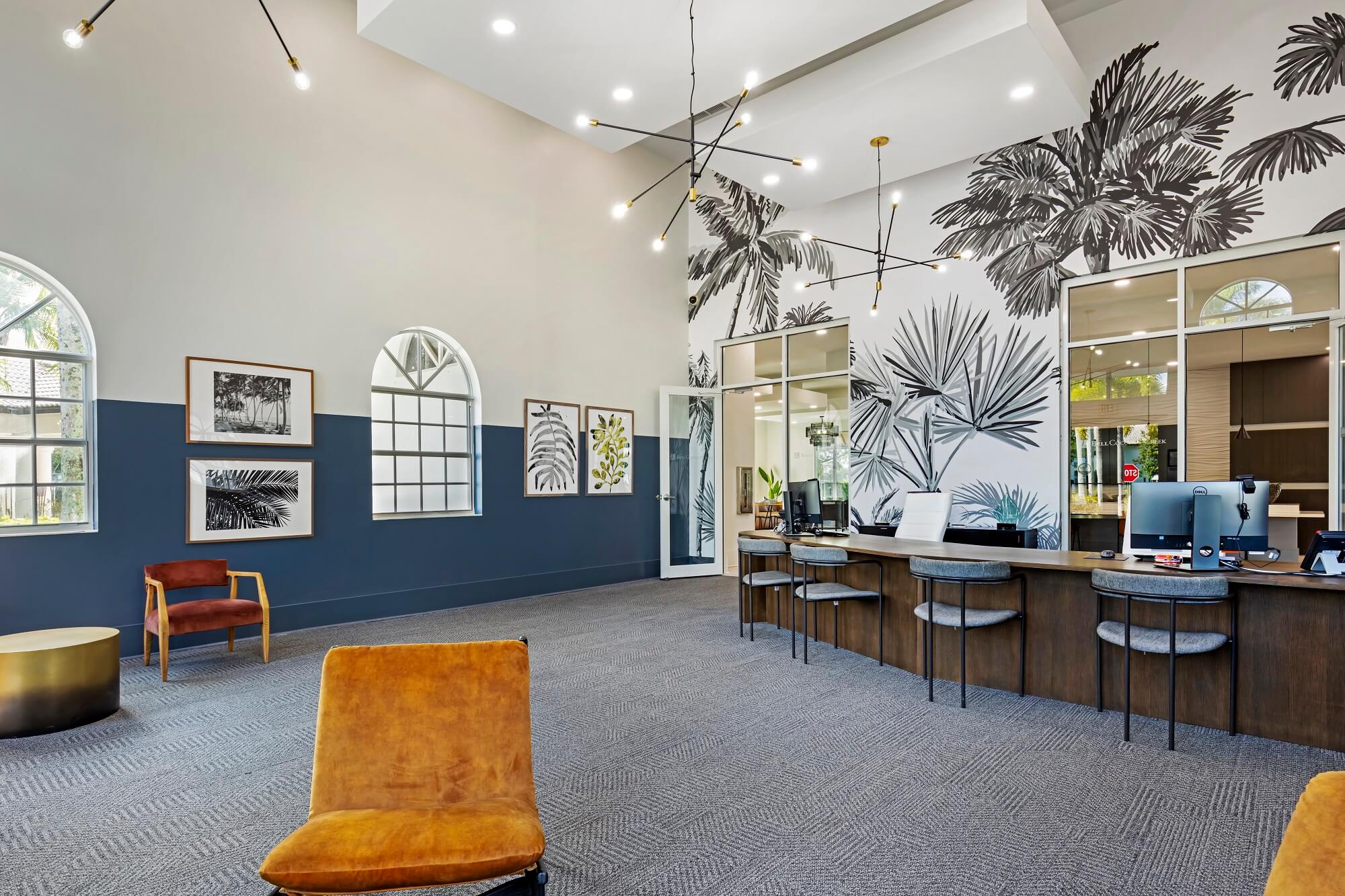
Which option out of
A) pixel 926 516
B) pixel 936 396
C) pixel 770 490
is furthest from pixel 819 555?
pixel 770 490

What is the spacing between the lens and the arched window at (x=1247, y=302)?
5.71m

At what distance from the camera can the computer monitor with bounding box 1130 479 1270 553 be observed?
3.72m

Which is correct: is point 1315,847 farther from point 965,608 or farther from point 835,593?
point 835,593

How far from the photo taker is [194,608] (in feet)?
15.6

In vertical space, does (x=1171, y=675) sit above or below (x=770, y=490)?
below

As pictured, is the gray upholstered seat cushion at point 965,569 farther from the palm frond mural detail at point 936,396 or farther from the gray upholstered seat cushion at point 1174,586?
the palm frond mural detail at point 936,396

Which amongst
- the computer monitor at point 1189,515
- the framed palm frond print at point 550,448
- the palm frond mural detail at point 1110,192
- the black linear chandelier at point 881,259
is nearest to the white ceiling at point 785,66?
the palm frond mural detail at point 1110,192

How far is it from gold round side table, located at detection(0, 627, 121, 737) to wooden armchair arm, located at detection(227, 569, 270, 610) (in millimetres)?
953

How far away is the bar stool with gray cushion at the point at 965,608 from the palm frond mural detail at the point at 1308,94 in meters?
4.04

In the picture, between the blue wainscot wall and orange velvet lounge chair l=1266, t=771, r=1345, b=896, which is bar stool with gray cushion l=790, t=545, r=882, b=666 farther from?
orange velvet lounge chair l=1266, t=771, r=1345, b=896

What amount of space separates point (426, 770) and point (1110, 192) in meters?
6.96

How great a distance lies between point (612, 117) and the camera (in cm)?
609

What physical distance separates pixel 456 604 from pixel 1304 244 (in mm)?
7695

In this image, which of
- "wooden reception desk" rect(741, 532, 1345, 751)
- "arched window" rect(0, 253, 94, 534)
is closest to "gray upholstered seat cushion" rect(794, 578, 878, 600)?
"wooden reception desk" rect(741, 532, 1345, 751)
